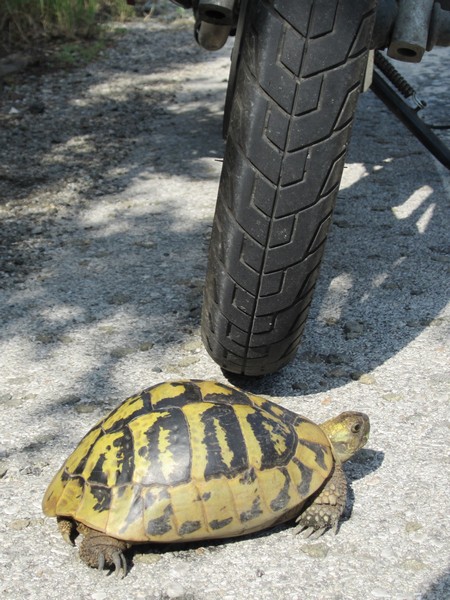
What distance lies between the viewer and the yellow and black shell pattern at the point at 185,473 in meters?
2.09

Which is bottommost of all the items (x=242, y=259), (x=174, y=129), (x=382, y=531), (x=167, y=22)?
(x=167, y=22)

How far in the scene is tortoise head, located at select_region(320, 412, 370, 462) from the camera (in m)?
2.36

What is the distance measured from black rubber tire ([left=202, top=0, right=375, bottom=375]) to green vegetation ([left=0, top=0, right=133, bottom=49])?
187 inches

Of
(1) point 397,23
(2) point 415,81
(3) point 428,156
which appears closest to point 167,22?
(2) point 415,81

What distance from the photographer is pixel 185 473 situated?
6.90ft

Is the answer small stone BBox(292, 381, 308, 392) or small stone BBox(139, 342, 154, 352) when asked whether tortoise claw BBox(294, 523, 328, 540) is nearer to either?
small stone BBox(292, 381, 308, 392)

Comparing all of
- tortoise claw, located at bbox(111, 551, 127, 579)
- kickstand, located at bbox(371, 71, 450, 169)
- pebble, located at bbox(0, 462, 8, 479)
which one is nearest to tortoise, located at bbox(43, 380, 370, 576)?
tortoise claw, located at bbox(111, 551, 127, 579)

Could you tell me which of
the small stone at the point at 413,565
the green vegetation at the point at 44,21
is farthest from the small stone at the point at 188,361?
the green vegetation at the point at 44,21

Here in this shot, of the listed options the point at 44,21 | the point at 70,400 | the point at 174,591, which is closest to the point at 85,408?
the point at 70,400

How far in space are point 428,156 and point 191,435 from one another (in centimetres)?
296

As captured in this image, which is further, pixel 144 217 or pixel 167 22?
pixel 167 22

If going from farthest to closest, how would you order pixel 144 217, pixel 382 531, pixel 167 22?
1. pixel 167 22
2. pixel 144 217
3. pixel 382 531

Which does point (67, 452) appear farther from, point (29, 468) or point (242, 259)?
point (242, 259)

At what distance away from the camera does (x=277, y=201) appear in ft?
7.34
